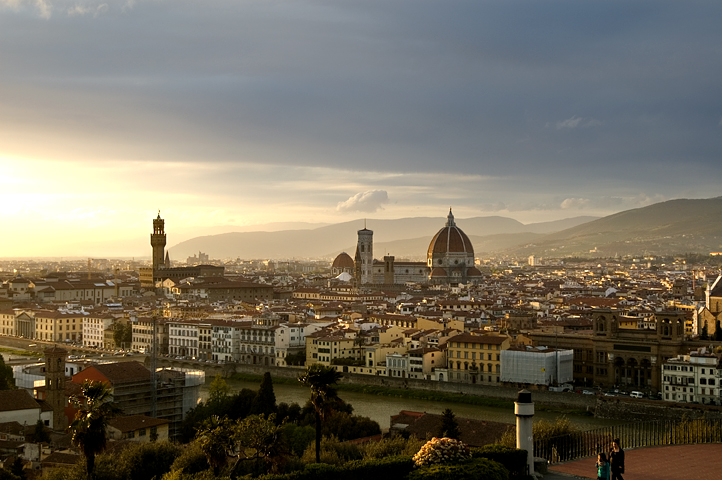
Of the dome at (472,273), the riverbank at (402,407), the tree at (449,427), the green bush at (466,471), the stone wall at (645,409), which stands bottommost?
the riverbank at (402,407)

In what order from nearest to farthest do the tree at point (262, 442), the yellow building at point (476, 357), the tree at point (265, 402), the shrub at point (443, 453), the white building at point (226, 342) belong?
the shrub at point (443, 453), the tree at point (262, 442), the tree at point (265, 402), the yellow building at point (476, 357), the white building at point (226, 342)

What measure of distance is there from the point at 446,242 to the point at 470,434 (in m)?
79.0

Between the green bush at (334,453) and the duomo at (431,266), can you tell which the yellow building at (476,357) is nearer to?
the green bush at (334,453)

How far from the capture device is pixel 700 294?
208ft

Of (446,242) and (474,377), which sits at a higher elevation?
(446,242)

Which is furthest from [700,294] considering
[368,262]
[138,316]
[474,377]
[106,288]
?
[106,288]

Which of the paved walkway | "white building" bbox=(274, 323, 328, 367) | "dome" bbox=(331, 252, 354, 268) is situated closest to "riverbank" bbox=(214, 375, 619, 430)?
"white building" bbox=(274, 323, 328, 367)

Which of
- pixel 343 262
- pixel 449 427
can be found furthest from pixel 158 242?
pixel 449 427

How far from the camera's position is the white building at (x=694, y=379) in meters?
30.4

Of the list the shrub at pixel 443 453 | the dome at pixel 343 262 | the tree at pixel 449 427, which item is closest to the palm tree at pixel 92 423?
the shrub at pixel 443 453

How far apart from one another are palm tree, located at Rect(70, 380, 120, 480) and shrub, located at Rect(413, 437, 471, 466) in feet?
16.7

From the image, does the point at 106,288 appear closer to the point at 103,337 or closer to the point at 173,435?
the point at 103,337

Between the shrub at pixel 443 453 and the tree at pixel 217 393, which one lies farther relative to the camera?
the tree at pixel 217 393

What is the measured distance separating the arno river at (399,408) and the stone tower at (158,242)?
5832 centimetres
